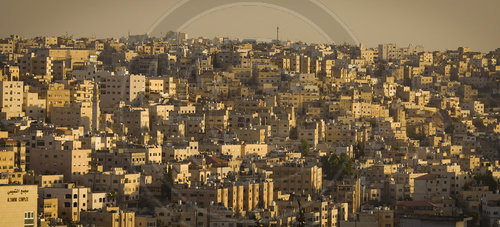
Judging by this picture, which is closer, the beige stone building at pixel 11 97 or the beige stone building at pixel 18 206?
the beige stone building at pixel 18 206

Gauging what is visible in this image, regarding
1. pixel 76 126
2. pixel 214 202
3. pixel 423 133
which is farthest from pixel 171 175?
pixel 423 133

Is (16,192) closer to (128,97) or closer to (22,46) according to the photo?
(128,97)

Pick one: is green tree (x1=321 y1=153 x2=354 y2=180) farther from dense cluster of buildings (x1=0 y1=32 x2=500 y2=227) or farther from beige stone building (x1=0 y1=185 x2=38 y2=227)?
beige stone building (x1=0 y1=185 x2=38 y2=227)

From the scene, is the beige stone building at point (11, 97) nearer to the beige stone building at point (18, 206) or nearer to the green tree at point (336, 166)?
the green tree at point (336, 166)

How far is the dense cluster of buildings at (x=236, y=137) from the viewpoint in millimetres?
35938

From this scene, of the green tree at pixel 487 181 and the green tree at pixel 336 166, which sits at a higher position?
the green tree at pixel 336 166

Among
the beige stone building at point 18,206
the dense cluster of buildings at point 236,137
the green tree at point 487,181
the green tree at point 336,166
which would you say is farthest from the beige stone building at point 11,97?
the green tree at point 487,181

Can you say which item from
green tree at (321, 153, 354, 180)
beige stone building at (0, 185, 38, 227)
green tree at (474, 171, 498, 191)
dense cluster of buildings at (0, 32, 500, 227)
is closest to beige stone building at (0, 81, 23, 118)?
dense cluster of buildings at (0, 32, 500, 227)

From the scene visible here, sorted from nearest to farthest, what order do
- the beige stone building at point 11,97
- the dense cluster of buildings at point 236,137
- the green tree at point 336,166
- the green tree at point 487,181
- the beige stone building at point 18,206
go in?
the beige stone building at point 18,206 → the dense cluster of buildings at point 236,137 → the green tree at point 487,181 → the green tree at point 336,166 → the beige stone building at point 11,97

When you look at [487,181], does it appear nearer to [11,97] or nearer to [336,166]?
[336,166]

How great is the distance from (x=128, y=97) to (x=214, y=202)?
12.7 metres

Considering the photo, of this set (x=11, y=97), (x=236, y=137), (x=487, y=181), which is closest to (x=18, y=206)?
(x=11, y=97)

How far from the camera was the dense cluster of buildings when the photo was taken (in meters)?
35.9

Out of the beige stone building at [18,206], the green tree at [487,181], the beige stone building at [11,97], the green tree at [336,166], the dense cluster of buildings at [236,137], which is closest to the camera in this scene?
the beige stone building at [18,206]
